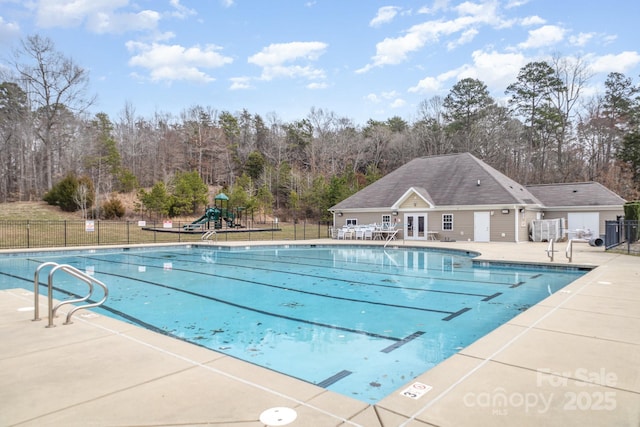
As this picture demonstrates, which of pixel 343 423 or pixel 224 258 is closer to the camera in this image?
pixel 343 423

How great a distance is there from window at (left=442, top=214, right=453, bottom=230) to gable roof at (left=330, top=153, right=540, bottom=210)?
2.29ft

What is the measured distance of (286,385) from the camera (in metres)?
2.95

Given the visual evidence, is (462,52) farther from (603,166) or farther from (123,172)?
(123,172)

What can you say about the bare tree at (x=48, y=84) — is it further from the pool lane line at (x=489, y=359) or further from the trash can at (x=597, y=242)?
the trash can at (x=597, y=242)

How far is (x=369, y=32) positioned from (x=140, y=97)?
113 ft

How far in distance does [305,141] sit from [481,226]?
93.8 ft

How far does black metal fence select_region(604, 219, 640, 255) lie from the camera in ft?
47.8

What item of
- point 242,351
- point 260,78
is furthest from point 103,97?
point 242,351

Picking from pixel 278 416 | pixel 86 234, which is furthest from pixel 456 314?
pixel 86 234

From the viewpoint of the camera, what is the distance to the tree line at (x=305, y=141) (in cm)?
3247

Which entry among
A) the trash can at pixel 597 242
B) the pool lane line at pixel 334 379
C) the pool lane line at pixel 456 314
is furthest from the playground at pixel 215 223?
the pool lane line at pixel 334 379

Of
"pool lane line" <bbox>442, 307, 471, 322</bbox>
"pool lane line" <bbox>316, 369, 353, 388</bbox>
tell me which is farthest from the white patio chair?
"pool lane line" <bbox>316, 369, 353, 388</bbox>

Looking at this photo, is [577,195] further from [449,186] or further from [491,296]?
[491,296]

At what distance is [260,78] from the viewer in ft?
96.0
